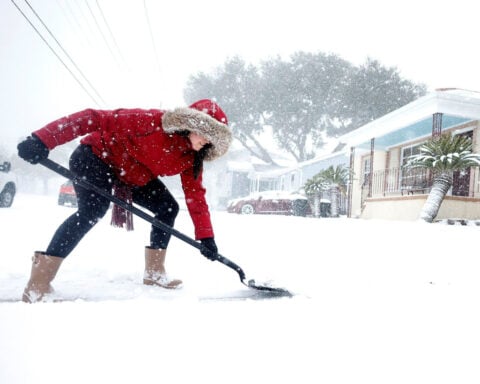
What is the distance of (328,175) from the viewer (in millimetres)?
10109

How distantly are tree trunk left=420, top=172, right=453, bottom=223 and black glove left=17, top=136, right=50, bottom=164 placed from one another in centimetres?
676

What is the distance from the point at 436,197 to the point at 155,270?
626 centimetres

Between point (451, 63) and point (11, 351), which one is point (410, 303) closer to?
point (11, 351)

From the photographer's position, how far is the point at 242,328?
4.10 feet

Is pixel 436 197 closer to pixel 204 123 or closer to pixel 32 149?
pixel 204 123

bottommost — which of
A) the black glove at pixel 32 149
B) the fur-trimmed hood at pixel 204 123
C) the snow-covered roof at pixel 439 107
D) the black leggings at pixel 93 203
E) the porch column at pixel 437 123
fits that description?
the black leggings at pixel 93 203

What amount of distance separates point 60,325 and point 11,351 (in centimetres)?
20

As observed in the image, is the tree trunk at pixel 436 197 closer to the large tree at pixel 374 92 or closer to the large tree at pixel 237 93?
the large tree at pixel 374 92


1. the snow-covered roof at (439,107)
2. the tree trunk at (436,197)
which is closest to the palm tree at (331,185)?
the snow-covered roof at (439,107)

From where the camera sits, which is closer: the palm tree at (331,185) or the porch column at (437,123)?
the porch column at (437,123)

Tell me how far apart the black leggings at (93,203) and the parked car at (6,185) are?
717 cm

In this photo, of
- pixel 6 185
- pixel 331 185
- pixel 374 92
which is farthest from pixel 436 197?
pixel 374 92

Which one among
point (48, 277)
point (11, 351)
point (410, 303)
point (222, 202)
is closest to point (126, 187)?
point (48, 277)

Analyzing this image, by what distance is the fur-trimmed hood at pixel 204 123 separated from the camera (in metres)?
1.83
